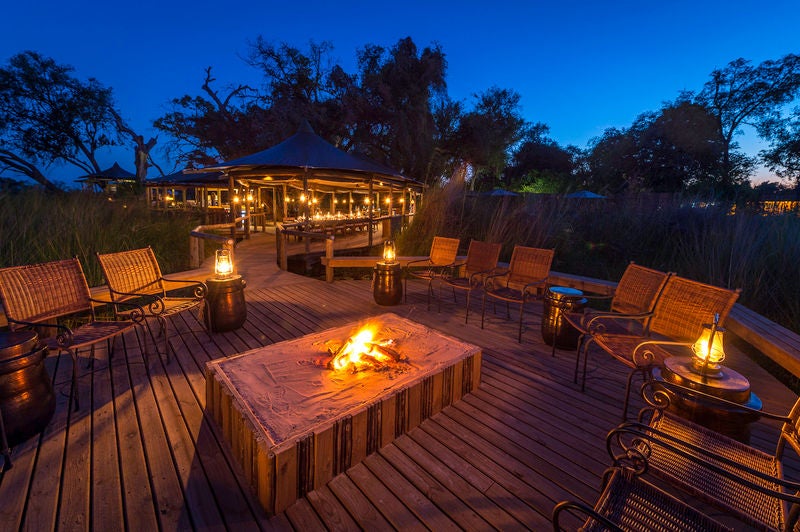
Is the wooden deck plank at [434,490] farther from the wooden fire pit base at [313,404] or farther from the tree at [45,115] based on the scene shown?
the tree at [45,115]

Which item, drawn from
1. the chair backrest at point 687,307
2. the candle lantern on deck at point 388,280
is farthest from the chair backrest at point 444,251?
the chair backrest at point 687,307

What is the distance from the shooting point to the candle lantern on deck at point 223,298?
3.53m

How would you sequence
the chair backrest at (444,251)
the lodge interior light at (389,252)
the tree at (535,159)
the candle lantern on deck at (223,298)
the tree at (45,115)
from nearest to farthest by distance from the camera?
the candle lantern on deck at (223,298), the lodge interior light at (389,252), the chair backrest at (444,251), the tree at (45,115), the tree at (535,159)

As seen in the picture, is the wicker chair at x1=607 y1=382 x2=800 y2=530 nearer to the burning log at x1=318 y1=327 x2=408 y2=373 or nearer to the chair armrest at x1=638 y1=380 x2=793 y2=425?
the chair armrest at x1=638 y1=380 x2=793 y2=425

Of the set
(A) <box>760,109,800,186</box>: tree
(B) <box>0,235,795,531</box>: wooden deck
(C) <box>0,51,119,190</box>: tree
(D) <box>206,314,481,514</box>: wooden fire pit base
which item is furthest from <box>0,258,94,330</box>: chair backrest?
(A) <box>760,109,800,186</box>: tree

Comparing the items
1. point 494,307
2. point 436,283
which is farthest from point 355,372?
point 436,283

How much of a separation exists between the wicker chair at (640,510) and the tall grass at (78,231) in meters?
5.32

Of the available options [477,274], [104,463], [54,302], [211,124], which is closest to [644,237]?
[477,274]

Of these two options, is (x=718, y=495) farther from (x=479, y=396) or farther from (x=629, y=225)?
(x=629, y=225)

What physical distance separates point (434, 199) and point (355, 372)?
5289 millimetres

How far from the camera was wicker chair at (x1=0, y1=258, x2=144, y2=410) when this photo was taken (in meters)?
2.37

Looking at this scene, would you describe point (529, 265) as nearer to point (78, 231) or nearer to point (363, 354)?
point (363, 354)

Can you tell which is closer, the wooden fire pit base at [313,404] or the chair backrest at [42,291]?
the wooden fire pit base at [313,404]

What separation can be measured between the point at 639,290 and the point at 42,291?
191 inches
